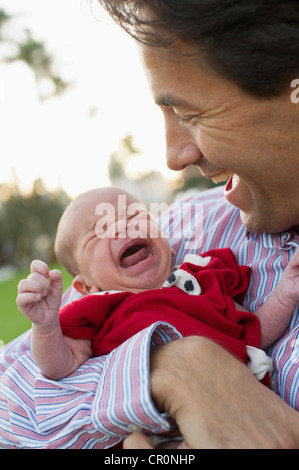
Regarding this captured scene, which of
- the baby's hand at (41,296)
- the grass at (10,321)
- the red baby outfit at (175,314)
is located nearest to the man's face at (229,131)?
the red baby outfit at (175,314)

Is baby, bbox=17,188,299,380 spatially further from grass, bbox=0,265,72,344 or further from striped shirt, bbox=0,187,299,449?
grass, bbox=0,265,72,344

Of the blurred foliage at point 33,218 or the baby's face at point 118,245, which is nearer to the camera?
the baby's face at point 118,245

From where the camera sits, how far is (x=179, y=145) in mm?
1665

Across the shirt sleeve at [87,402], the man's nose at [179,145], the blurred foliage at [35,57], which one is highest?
the blurred foliage at [35,57]

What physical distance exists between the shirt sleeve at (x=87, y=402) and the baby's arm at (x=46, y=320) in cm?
4

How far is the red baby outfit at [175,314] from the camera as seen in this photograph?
4.83ft

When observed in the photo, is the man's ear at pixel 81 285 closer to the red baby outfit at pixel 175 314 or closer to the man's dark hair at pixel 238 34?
the red baby outfit at pixel 175 314

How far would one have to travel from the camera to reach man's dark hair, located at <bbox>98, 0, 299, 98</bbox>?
1331 millimetres

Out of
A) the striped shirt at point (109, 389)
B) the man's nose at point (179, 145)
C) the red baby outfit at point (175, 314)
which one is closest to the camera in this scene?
the striped shirt at point (109, 389)

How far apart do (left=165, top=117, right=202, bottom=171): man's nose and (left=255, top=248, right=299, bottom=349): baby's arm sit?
466 millimetres

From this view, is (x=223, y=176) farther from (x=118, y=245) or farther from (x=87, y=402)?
(x=87, y=402)

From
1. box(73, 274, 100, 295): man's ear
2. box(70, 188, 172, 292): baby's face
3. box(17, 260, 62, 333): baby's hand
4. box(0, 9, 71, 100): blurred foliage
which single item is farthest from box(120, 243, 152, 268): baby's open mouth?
box(0, 9, 71, 100): blurred foliage

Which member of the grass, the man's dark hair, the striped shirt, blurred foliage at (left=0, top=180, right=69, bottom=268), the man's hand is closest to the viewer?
the man's hand
